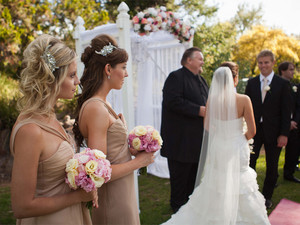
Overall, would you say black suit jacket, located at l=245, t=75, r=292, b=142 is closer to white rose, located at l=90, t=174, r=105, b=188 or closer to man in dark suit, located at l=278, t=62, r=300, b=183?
man in dark suit, located at l=278, t=62, r=300, b=183

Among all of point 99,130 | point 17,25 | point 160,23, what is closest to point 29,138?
point 99,130

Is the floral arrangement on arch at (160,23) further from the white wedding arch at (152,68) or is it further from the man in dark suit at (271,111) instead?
the man in dark suit at (271,111)

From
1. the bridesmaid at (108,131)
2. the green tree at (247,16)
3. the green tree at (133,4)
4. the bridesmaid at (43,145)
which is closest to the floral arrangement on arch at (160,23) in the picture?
the bridesmaid at (108,131)

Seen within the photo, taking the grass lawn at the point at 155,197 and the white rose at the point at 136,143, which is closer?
the white rose at the point at 136,143

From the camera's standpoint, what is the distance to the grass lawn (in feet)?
14.3

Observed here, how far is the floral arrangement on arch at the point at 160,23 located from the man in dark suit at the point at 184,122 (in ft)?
3.15

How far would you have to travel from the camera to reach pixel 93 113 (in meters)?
2.03

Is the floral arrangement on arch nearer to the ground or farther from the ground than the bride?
farther from the ground

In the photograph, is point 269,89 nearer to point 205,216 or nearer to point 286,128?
point 286,128

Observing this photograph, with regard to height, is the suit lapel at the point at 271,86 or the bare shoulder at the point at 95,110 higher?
the bare shoulder at the point at 95,110

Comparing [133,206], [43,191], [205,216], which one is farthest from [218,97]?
[43,191]

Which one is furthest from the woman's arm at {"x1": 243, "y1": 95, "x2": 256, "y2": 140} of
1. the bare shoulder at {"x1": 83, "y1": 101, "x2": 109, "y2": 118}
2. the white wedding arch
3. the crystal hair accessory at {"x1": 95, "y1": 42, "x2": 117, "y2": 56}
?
the white wedding arch

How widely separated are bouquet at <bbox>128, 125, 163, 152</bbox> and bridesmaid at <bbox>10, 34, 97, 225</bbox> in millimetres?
614

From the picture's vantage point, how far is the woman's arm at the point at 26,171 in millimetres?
1462
